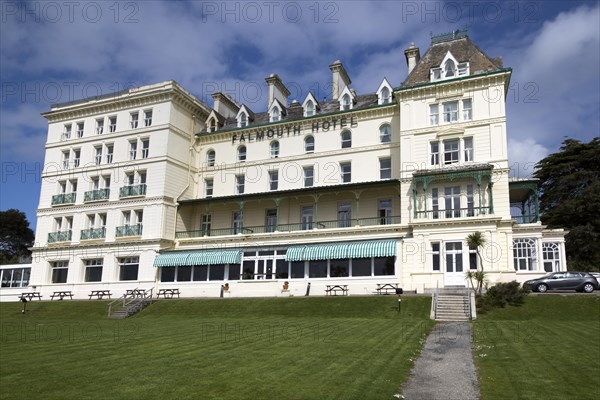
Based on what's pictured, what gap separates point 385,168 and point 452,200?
6113 mm

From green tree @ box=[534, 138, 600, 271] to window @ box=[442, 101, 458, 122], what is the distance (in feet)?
63.3

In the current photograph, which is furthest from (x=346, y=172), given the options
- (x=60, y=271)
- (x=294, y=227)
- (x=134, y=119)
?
(x=60, y=271)

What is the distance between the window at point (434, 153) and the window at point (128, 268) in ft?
76.3

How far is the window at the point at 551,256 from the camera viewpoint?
32469mm

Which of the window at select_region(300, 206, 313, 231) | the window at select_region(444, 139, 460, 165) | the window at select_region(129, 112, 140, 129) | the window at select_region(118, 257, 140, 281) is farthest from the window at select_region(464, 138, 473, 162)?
the window at select_region(129, 112, 140, 129)

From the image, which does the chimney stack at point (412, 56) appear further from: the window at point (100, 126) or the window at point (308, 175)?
the window at point (100, 126)

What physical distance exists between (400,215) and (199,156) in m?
18.3

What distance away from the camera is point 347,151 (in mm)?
37469

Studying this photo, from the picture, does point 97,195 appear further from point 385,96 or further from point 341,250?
point 385,96

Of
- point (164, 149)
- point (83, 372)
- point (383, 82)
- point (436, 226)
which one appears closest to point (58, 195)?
point (164, 149)

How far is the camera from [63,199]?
140ft

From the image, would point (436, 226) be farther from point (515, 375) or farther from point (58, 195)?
point (58, 195)

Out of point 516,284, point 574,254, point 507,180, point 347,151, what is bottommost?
point 516,284

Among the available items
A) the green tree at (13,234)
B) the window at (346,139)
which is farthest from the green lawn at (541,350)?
the green tree at (13,234)
